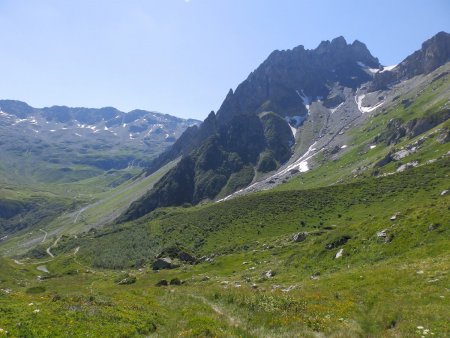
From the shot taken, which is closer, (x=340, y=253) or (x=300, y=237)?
(x=340, y=253)

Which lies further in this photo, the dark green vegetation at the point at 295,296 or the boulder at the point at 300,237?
the boulder at the point at 300,237

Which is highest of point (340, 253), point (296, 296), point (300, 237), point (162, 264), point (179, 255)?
point (296, 296)

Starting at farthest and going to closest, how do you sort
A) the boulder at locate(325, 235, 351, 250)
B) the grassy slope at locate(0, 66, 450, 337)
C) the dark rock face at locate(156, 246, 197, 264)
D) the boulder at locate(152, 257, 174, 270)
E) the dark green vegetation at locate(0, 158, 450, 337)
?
the dark rock face at locate(156, 246, 197, 264) → the boulder at locate(152, 257, 174, 270) → the boulder at locate(325, 235, 351, 250) → the dark green vegetation at locate(0, 158, 450, 337) → the grassy slope at locate(0, 66, 450, 337)

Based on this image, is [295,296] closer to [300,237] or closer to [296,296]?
[296,296]

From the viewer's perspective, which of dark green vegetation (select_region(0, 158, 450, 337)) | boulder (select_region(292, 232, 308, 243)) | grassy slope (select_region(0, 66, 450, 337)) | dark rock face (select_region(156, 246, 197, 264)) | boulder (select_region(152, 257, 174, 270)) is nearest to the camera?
grassy slope (select_region(0, 66, 450, 337))

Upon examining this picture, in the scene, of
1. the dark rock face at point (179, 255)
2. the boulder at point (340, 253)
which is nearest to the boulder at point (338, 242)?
the boulder at point (340, 253)

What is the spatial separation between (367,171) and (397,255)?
6154 inches

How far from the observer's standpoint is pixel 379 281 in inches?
1243

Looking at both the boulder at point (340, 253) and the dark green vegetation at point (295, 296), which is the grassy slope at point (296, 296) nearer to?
the dark green vegetation at point (295, 296)

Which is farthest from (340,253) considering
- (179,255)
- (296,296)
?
(179,255)

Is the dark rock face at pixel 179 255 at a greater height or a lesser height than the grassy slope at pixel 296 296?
lesser

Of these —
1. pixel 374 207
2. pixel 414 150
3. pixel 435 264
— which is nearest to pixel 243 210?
pixel 374 207

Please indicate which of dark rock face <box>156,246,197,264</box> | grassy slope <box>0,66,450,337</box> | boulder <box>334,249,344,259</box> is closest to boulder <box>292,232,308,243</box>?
grassy slope <box>0,66,450,337</box>

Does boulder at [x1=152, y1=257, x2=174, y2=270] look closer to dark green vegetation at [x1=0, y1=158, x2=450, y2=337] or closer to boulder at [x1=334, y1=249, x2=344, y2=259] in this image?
dark green vegetation at [x1=0, y1=158, x2=450, y2=337]
